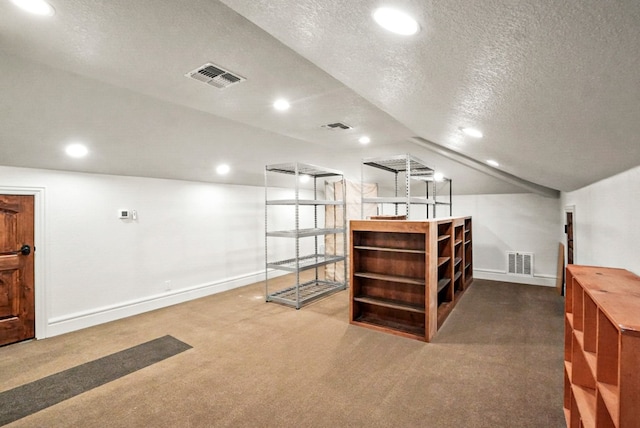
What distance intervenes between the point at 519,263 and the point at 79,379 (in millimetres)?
7127

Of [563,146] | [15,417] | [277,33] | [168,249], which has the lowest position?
[15,417]

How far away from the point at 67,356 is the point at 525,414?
167 inches

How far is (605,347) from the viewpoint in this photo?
4.29ft

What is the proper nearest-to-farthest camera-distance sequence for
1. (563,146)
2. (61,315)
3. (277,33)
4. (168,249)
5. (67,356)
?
(277,33) < (563,146) < (67,356) < (61,315) < (168,249)

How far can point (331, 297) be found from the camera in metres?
5.24

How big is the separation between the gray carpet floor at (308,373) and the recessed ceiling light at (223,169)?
224 centimetres

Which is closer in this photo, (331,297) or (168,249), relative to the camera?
(168,249)

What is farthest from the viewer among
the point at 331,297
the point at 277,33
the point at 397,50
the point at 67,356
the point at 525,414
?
the point at 331,297

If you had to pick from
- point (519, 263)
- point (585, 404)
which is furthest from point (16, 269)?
point (519, 263)

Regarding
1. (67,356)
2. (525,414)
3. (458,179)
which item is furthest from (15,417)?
(458,179)

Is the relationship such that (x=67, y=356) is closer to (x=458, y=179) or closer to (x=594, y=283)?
(x=594, y=283)

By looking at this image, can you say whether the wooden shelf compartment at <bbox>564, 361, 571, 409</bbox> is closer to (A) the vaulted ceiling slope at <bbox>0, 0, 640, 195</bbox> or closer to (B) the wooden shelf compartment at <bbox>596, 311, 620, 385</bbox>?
(B) the wooden shelf compartment at <bbox>596, 311, 620, 385</bbox>

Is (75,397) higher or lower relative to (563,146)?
lower

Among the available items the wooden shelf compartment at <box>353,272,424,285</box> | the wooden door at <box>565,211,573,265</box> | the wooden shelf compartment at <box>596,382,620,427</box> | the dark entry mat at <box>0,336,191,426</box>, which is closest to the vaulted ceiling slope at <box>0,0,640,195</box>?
the wooden shelf compartment at <box>596,382,620,427</box>
